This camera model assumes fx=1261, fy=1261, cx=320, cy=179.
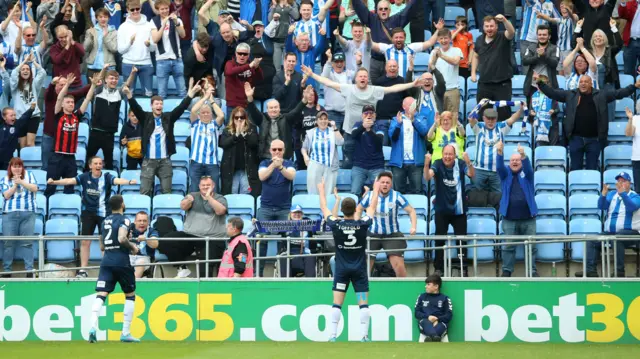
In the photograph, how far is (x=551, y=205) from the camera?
773 inches

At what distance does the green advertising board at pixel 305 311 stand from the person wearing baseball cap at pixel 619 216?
116cm

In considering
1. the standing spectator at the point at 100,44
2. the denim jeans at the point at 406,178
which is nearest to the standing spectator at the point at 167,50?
the standing spectator at the point at 100,44

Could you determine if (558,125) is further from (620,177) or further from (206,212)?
(206,212)

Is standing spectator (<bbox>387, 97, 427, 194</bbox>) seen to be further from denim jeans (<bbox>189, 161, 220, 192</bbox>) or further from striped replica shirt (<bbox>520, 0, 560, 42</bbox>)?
striped replica shirt (<bbox>520, 0, 560, 42</bbox>)

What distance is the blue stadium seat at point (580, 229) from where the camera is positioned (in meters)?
19.2

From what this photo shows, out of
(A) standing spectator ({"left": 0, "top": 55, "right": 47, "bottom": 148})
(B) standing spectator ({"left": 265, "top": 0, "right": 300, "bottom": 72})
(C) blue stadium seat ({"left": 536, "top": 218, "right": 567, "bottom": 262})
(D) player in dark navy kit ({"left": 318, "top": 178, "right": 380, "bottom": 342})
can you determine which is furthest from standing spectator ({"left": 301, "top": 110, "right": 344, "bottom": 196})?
(A) standing spectator ({"left": 0, "top": 55, "right": 47, "bottom": 148})

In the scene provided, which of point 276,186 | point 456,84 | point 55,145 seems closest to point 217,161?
point 276,186

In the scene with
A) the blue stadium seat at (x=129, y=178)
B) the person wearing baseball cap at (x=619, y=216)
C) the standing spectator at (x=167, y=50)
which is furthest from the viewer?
the standing spectator at (x=167, y=50)

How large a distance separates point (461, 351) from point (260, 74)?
8.55 metres

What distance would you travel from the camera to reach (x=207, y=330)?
17.9m

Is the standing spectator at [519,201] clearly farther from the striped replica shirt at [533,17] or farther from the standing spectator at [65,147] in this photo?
the standing spectator at [65,147]

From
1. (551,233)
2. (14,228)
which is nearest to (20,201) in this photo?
(14,228)

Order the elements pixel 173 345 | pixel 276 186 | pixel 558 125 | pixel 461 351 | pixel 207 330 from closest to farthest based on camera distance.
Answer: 1. pixel 461 351
2. pixel 173 345
3. pixel 207 330
4. pixel 276 186
5. pixel 558 125

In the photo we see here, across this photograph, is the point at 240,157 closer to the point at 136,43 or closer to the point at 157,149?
the point at 157,149
